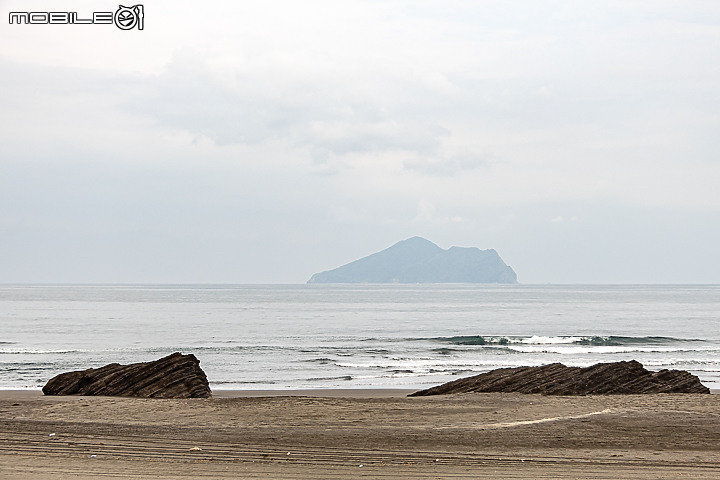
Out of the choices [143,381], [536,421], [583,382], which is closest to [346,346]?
[143,381]

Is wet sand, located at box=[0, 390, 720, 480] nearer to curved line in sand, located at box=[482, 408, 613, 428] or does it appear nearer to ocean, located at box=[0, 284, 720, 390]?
curved line in sand, located at box=[482, 408, 613, 428]

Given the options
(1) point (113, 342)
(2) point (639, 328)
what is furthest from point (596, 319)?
(1) point (113, 342)

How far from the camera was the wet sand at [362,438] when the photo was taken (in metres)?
8.58

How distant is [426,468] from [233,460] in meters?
2.47

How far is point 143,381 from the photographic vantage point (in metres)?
16.8

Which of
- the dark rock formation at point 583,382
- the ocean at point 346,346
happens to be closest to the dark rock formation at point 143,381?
the dark rock formation at point 583,382

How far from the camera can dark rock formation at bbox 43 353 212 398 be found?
16.6 m

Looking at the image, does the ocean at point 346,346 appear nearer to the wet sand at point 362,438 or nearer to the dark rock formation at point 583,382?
the dark rock formation at point 583,382

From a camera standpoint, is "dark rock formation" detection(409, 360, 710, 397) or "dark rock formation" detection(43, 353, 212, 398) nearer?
"dark rock formation" detection(43, 353, 212, 398)

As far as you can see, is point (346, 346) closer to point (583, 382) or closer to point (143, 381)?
point (143, 381)

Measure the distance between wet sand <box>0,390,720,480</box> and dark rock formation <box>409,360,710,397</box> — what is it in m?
1.38

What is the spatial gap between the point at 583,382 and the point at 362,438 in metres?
8.25

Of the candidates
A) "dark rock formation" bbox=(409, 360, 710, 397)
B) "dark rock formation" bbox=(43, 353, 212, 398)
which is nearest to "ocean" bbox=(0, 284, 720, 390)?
"dark rock formation" bbox=(409, 360, 710, 397)

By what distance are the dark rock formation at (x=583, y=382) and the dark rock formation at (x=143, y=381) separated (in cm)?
552
